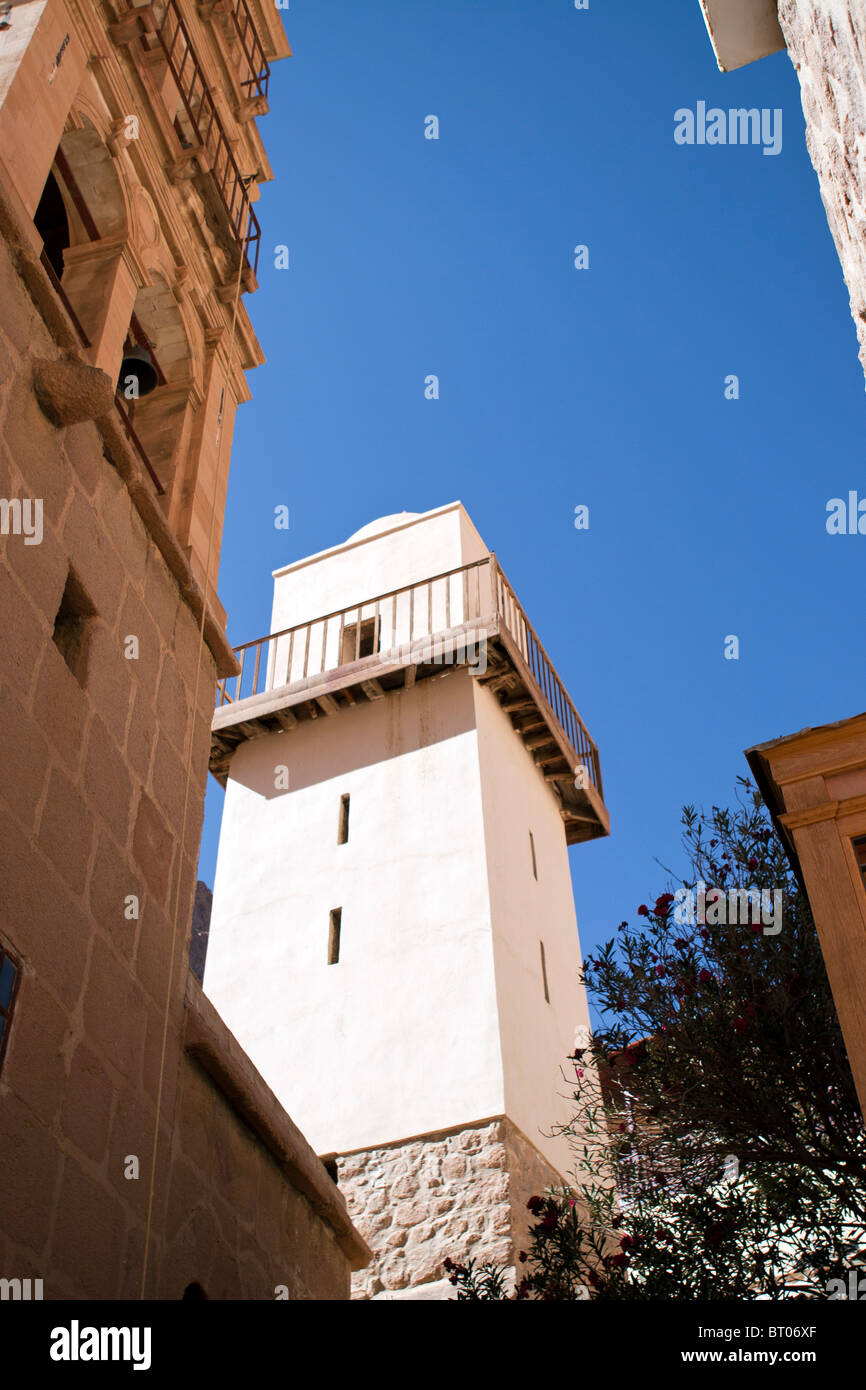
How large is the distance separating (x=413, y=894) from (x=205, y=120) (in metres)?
8.25

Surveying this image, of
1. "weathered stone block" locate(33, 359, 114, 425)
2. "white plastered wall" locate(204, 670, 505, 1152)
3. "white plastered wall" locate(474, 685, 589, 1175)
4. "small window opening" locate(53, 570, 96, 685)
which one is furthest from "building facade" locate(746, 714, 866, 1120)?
"white plastered wall" locate(204, 670, 505, 1152)

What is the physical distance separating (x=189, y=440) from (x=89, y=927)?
4041mm

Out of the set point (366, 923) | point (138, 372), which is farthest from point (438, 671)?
point (138, 372)

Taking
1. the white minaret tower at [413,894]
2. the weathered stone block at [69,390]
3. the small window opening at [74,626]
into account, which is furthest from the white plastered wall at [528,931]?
the weathered stone block at [69,390]

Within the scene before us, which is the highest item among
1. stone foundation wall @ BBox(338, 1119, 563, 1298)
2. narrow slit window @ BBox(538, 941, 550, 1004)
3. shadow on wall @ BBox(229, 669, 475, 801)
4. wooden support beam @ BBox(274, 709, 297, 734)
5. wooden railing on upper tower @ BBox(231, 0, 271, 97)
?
wooden railing on upper tower @ BBox(231, 0, 271, 97)

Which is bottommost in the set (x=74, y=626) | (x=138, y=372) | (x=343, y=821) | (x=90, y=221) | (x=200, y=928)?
(x=74, y=626)

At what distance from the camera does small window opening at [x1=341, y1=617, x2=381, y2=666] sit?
17737 millimetres

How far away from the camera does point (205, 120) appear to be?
32.0ft

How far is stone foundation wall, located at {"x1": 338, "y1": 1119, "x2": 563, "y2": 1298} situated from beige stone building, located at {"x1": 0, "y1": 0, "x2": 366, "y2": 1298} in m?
3.76

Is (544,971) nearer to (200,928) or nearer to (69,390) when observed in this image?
(69,390)

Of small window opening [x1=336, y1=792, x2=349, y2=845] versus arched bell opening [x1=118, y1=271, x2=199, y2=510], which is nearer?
arched bell opening [x1=118, y1=271, x2=199, y2=510]

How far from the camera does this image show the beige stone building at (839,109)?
2.35 m

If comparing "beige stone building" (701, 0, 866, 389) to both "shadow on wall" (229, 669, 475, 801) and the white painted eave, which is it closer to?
the white painted eave

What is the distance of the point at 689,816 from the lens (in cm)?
777
